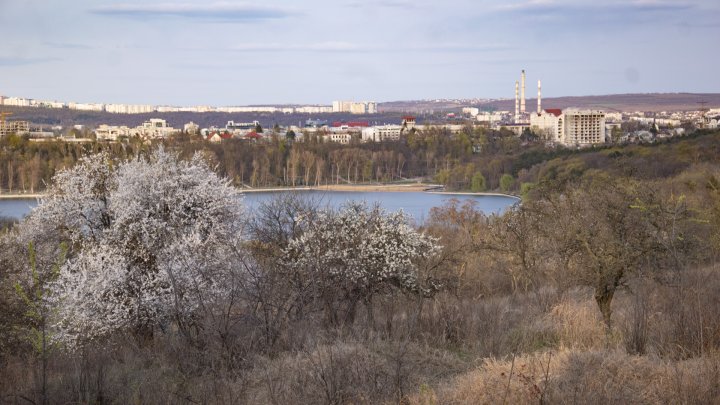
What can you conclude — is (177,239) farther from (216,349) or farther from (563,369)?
(563,369)

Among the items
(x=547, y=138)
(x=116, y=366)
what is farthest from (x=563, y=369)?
(x=547, y=138)

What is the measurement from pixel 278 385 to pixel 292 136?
260 ft

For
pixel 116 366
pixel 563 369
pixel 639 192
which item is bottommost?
pixel 116 366

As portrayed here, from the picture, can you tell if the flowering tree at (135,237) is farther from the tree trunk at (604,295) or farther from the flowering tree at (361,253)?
the tree trunk at (604,295)

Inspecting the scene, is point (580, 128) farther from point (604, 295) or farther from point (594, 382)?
point (594, 382)

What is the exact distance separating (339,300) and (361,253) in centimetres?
151

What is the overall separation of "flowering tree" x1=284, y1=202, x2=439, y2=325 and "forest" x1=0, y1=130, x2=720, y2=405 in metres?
0.04

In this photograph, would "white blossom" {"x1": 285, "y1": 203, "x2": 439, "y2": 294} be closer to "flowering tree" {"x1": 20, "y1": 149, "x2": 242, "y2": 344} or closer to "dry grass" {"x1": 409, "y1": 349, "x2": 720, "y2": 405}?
"flowering tree" {"x1": 20, "y1": 149, "x2": 242, "y2": 344}

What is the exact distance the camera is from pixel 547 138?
94.1 meters

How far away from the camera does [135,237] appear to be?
12.8 metres

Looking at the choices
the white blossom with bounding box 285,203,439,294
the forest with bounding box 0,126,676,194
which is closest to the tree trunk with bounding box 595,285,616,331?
the white blossom with bounding box 285,203,439,294

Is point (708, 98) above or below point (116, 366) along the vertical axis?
above

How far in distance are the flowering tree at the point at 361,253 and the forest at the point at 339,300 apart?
0.12ft

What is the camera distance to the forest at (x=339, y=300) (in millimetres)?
5266
